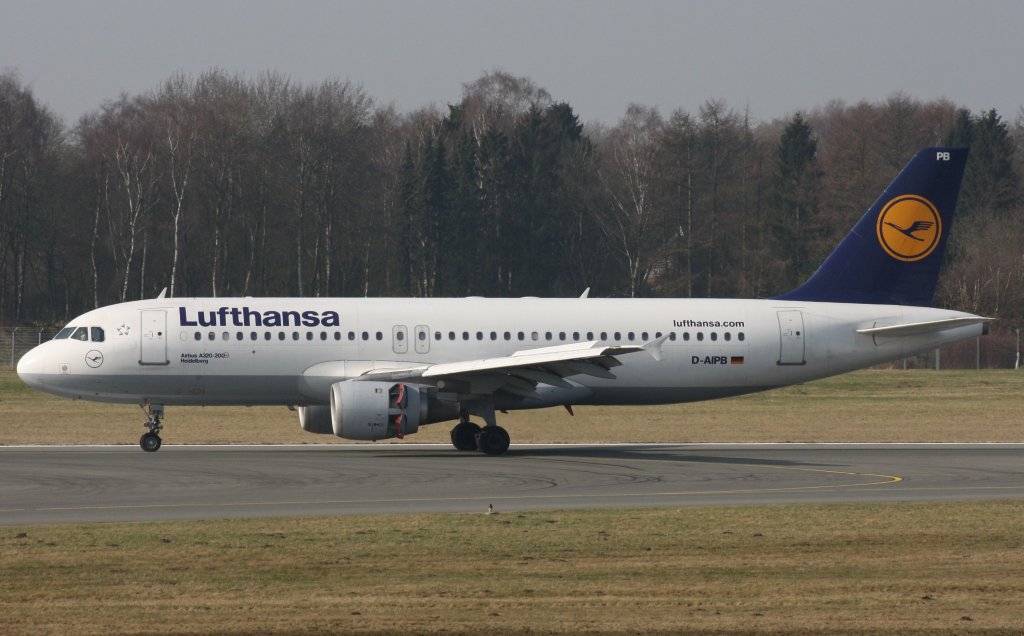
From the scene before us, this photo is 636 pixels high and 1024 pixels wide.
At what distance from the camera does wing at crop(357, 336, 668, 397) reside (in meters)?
31.7

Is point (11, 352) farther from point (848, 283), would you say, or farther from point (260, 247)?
point (848, 283)

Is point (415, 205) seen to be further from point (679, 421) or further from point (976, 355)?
point (679, 421)

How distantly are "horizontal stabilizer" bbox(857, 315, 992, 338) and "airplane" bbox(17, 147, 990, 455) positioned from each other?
0.05 m

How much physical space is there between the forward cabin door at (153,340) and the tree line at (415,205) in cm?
5544

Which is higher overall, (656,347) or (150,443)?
(656,347)

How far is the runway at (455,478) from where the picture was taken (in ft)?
74.8

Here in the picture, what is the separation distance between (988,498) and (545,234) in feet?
242

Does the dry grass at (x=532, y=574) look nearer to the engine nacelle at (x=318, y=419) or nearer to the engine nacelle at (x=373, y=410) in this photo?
the engine nacelle at (x=373, y=410)

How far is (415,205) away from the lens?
306 feet

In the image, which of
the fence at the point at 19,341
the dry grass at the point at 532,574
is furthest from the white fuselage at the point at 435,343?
the fence at the point at 19,341

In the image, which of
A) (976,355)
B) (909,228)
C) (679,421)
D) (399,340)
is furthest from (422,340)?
(976,355)

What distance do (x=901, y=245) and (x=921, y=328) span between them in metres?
2.61

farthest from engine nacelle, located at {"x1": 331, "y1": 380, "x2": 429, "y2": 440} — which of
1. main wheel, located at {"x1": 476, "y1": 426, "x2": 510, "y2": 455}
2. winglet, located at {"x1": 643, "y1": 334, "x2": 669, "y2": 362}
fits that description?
winglet, located at {"x1": 643, "y1": 334, "x2": 669, "y2": 362}

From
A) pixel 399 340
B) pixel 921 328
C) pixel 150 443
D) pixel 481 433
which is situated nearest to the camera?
pixel 150 443
